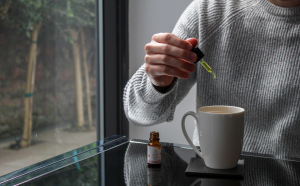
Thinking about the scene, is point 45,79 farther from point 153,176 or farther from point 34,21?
point 153,176

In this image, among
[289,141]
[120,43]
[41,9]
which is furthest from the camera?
[120,43]

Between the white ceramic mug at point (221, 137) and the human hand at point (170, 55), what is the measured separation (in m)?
0.16

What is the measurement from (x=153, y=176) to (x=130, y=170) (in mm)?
52

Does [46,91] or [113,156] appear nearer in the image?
[113,156]

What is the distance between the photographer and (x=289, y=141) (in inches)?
38.2

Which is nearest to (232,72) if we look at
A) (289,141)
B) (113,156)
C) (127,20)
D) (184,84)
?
(184,84)

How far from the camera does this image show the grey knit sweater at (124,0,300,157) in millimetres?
970

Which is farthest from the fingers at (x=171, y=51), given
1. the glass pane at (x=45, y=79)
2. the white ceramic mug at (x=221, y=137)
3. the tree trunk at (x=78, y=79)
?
the tree trunk at (x=78, y=79)

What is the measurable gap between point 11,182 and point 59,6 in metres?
1.07

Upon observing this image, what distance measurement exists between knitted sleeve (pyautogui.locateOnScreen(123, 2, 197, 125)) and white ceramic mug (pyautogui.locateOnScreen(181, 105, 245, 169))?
1.28ft

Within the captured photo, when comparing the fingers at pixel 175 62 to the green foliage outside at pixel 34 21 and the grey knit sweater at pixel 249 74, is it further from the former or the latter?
the green foliage outside at pixel 34 21

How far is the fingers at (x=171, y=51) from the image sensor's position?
69cm

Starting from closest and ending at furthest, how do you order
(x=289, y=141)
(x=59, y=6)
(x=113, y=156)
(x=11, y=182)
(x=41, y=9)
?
1. (x=11, y=182)
2. (x=113, y=156)
3. (x=289, y=141)
4. (x=41, y=9)
5. (x=59, y=6)

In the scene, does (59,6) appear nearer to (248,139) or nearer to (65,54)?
(65,54)
